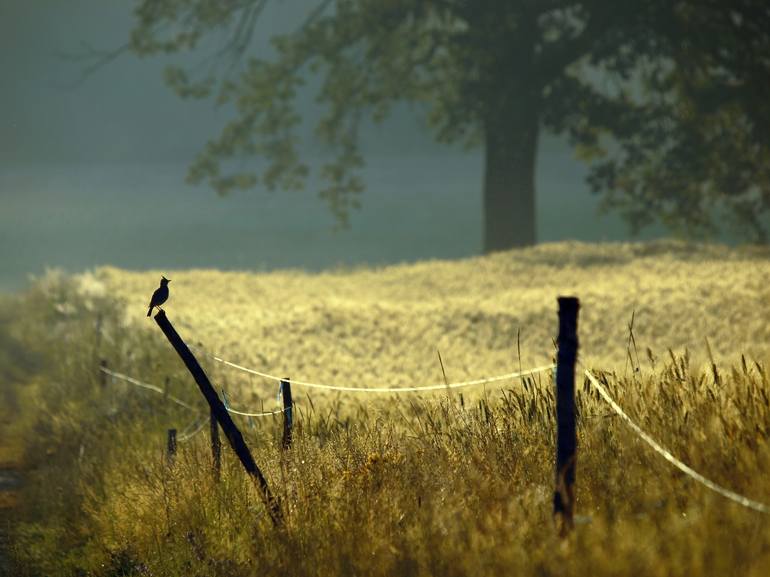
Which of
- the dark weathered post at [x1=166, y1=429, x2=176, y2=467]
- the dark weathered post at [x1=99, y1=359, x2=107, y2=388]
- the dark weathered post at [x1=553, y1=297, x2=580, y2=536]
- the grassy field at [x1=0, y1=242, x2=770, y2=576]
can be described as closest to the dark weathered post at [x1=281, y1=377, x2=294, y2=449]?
the grassy field at [x1=0, y1=242, x2=770, y2=576]

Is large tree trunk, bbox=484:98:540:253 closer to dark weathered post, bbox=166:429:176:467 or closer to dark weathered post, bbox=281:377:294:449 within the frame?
dark weathered post, bbox=166:429:176:467

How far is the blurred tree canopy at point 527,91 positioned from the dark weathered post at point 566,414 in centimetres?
2109

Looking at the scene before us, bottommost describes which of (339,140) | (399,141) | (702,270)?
(702,270)

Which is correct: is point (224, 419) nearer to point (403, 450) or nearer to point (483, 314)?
point (403, 450)

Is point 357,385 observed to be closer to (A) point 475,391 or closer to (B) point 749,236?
(A) point 475,391

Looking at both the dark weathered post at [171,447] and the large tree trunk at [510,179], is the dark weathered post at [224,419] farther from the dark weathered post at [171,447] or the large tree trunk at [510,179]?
the large tree trunk at [510,179]

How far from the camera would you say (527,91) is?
26.5 m

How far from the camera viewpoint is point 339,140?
30.0 m

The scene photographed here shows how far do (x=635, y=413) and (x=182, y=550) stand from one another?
2.84m

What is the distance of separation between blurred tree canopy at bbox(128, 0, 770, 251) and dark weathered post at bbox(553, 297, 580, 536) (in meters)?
21.1

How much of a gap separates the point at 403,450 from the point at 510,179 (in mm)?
21927

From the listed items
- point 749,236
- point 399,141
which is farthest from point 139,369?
point 399,141

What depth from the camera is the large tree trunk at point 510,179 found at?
88.8 feet

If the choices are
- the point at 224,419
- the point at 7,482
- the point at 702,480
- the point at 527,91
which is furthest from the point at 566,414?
the point at 527,91
